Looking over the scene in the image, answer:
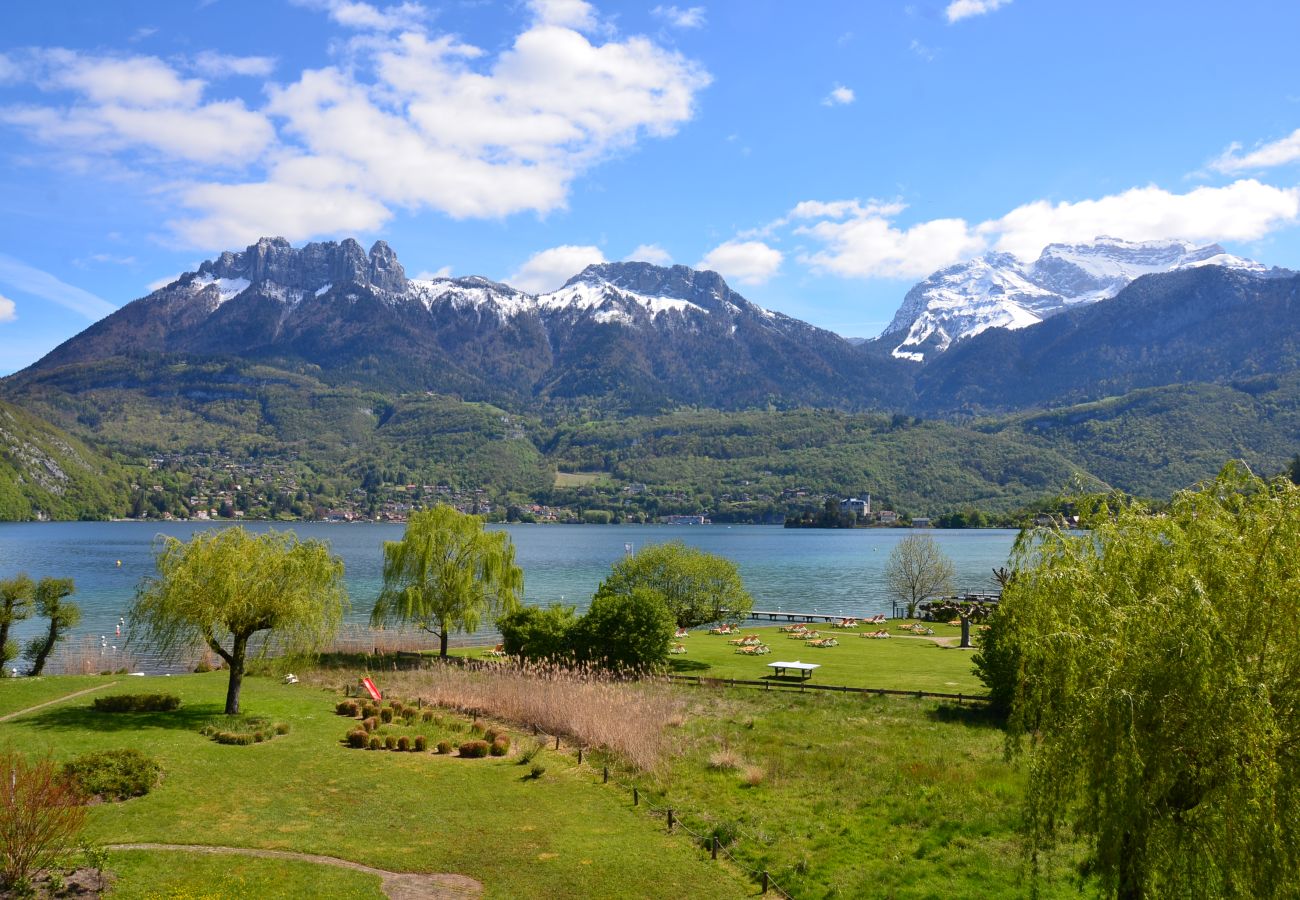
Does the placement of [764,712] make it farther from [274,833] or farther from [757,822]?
[274,833]

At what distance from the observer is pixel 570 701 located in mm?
27422

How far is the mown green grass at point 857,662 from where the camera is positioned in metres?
35.8

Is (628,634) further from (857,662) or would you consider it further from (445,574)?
(857,662)

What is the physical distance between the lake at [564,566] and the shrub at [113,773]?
40619mm

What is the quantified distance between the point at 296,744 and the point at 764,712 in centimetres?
1588

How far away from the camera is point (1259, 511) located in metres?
12.1

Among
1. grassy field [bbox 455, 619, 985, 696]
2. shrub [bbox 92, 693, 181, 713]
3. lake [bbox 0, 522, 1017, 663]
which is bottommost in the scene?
lake [bbox 0, 522, 1017, 663]

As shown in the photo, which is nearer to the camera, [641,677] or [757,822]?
[757,822]

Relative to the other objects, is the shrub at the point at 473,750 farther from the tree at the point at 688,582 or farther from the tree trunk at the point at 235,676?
the tree at the point at 688,582

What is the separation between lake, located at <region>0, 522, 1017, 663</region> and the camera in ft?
259

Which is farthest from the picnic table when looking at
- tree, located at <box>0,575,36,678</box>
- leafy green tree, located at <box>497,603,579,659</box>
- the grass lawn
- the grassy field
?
tree, located at <box>0,575,36,678</box>

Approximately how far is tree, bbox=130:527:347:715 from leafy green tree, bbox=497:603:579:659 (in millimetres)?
11006

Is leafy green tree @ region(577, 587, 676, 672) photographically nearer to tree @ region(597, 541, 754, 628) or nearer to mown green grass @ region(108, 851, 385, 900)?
tree @ region(597, 541, 754, 628)

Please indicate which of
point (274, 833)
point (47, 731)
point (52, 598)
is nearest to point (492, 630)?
point (52, 598)
